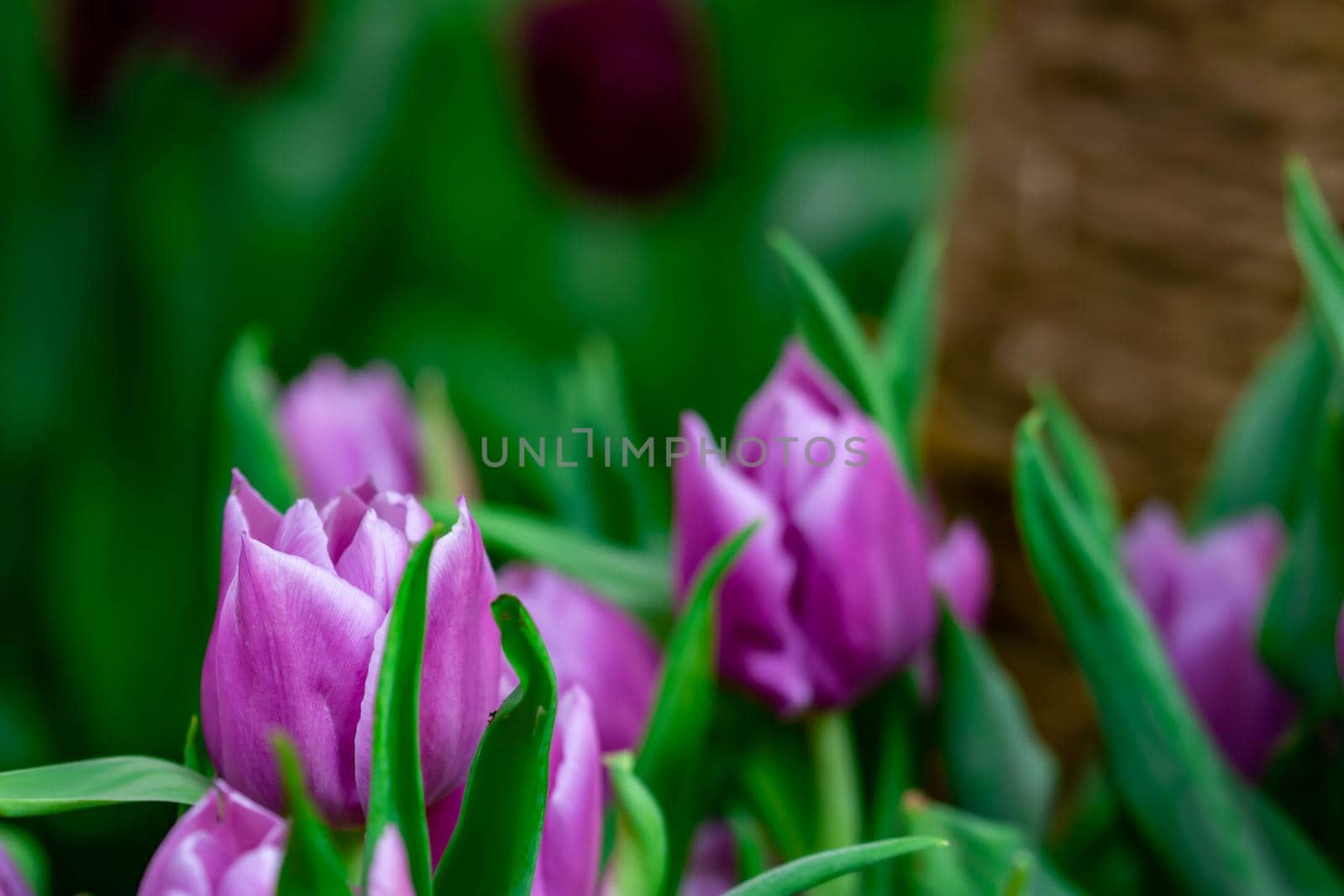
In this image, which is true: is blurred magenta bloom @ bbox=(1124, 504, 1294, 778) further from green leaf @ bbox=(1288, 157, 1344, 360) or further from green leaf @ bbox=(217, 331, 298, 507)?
green leaf @ bbox=(217, 331, 298, 507)

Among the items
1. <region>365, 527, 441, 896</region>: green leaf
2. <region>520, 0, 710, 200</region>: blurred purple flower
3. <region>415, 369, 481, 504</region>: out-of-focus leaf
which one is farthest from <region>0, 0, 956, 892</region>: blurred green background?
<region>365, 527, 441, 896</region>: green leaf

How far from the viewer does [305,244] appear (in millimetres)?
894

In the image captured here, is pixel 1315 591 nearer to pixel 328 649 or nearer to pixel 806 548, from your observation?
pixel 806 548

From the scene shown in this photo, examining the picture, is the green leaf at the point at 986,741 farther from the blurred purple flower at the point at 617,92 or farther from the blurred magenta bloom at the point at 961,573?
the blurred purple flower at the point at 617,92

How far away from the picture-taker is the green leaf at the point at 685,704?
26 cm

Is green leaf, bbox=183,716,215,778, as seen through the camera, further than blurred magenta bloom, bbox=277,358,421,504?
No

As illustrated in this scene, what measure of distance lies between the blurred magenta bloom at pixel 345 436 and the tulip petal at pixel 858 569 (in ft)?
0.40

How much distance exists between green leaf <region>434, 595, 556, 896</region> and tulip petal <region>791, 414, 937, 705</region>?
95mm

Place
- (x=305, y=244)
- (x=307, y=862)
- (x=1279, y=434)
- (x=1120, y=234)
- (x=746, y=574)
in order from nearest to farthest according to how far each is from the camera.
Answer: (x=307, y=862) < (x=746, y=574) < (x=1279, y=434) < (x=1120, y=234) < (x=305, y=244)

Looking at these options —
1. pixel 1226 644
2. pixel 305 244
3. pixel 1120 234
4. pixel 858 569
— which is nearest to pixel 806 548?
pixel 858 569

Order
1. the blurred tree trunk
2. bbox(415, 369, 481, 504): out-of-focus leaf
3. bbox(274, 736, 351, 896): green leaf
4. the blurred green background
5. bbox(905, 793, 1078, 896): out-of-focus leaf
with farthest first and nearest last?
1. the blurred green background
2. the blurred tree trunk
3. bbox(415, 369, 481, 504): out-of-focus leaf
4. bbox(905, 793, 1078, 896): out-of-focus leaf
5. bbox(274, 736, 351, 896): green leaf

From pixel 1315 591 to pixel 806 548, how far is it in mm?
112

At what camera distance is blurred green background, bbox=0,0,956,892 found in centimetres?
78

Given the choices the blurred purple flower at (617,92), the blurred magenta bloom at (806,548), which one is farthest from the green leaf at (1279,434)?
the blurred purple flower at (617,92)
